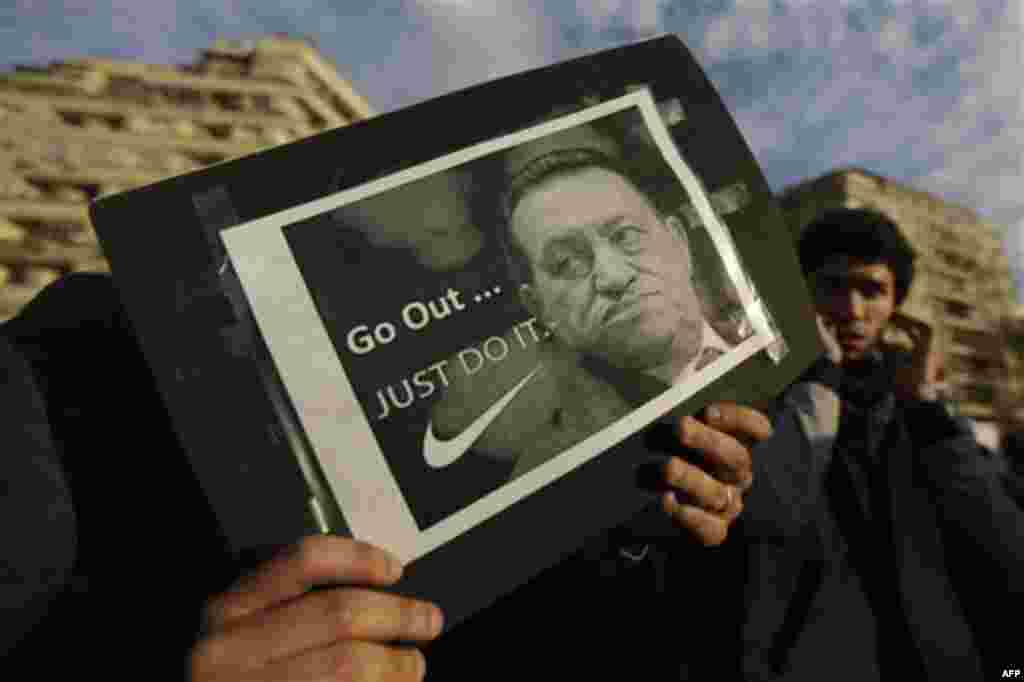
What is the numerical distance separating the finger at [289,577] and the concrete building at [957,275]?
862 centimetres

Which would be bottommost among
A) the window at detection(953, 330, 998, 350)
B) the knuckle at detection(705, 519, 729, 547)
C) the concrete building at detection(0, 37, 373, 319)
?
the window at detection(953, 330, 998, 350)

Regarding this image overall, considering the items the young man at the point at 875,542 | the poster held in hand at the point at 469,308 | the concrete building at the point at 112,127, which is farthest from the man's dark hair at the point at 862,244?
the concrete building at the point at 112,127

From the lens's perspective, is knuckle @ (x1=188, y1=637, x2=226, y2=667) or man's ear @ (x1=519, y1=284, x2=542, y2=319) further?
man's ear @ (x1=519, y1=284, x2=542, y2=319)

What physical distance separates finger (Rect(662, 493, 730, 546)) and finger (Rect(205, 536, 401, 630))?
0.28 metres

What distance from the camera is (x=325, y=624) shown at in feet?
1.20

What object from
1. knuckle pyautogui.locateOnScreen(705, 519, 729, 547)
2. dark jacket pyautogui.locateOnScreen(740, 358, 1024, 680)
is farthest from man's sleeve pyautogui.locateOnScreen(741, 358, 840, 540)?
knuckle pyautogui.locateOnScreen(705, 519, 729, 547)

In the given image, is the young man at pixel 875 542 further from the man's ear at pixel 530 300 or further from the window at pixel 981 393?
the window at pixel 981 393

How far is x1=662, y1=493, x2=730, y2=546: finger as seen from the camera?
55cm

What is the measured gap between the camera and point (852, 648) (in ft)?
3.14

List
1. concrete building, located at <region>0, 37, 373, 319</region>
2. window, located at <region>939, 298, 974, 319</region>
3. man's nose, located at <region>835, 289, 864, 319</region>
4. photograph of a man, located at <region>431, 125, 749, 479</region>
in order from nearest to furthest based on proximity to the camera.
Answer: photograph of a man, located at <region>431, 125, 749, 479</region> < man's nose, located at <region>835, 289, 864, 319</region> < concrete building, located at <region>0, 37, 373, 319</region> < window, located at <region>939, 298, 974, 319</region>

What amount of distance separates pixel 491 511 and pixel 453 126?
0.31m

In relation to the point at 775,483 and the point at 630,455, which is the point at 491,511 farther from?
the point at 775,483

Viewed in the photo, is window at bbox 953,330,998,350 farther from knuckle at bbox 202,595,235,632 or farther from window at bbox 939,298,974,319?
knuckle at bbox 202,595,235,632

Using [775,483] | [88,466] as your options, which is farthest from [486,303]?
[775,483]
